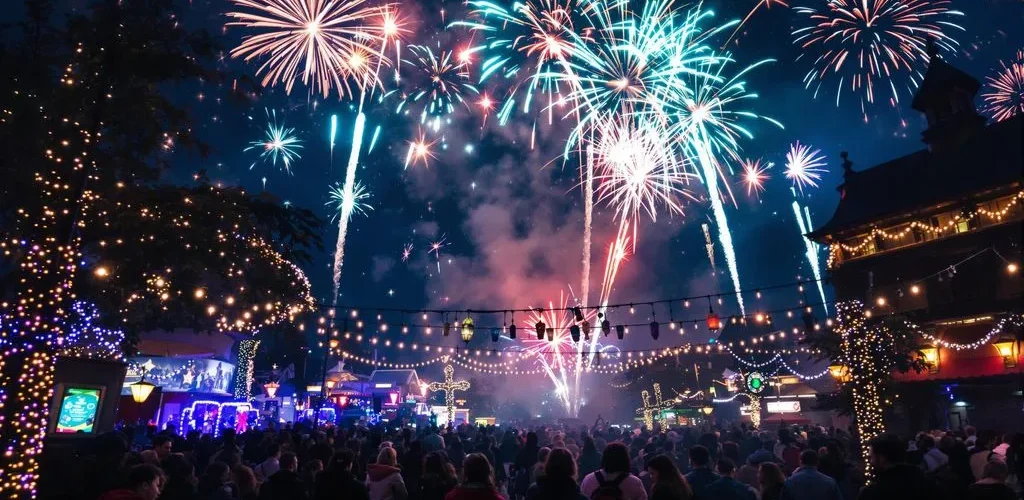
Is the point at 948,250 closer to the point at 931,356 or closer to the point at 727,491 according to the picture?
the point at 931,356

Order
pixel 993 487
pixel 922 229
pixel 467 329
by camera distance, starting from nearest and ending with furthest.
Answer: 1. pixel 993 487
2. pixel 467 329
3. pixel 922 229

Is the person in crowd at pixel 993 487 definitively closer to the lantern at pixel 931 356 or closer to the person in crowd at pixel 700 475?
the person in crowd at pixel 700 475

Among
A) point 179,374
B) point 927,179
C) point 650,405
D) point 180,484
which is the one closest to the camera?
point 180,484

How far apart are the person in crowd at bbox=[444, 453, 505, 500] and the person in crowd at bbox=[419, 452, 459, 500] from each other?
6.34ft

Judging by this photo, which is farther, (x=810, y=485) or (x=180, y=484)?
(x=180, y=484)

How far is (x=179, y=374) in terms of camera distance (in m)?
29.3

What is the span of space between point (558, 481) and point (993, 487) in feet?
16.9

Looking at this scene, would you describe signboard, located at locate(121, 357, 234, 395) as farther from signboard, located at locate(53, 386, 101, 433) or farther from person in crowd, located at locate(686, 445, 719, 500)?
person in crowd, located at locate(686, 445, 719, 500)

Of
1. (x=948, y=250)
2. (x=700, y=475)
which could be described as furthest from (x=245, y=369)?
(x=948, y=250)

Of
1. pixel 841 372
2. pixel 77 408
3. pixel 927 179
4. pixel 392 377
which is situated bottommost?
pixel 77 408

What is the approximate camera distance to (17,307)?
734 cm

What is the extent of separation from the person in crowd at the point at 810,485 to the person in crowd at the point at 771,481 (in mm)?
453

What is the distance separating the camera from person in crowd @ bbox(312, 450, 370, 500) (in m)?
5.44

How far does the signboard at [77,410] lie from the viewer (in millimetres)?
15961
